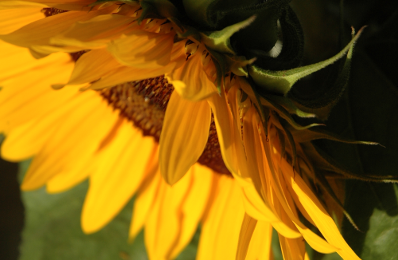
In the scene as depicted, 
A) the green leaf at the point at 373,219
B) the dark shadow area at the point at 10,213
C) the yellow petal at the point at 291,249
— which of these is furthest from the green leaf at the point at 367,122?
the dark shadow area at the point at 10,213

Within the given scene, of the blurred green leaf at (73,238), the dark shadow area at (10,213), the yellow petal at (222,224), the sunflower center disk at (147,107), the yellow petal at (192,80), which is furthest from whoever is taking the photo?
the dark shadow area at (10,213)

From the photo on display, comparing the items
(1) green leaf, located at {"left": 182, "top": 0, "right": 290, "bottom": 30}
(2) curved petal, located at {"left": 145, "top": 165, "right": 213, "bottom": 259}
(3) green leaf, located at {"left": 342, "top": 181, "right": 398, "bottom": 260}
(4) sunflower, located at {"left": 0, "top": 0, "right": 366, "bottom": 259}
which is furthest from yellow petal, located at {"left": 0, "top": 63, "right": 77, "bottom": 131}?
(3) green leaf, located at {"left": 342, "top": 181, "right": 398, "bottom": 260}

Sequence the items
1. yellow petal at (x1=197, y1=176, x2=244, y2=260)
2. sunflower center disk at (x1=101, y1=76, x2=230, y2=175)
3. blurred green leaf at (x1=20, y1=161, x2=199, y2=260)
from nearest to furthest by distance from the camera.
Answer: sunflower center disk at (x1=101, y1=76, x2=230, y2=175) → yellow petal at (x1=197, y1=176, x2=244, y2=260) → blurred green leaf at (x1=20, y1=161, x2=199, y2=260)

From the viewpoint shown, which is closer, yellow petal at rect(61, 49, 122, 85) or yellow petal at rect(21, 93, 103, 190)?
yellow petal at rect(61, 49, 122, 85)

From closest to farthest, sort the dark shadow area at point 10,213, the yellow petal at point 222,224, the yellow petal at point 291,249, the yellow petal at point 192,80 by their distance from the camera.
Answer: the yellow petal at point 192,80 < the yellow petal at point 291,249 < the yellow petal at point 222,224 < the dark shadow area at point 10,213

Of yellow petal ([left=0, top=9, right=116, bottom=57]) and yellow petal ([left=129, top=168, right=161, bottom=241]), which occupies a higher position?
yellow petal ([left=0, top=9, right=116, bottom=57])

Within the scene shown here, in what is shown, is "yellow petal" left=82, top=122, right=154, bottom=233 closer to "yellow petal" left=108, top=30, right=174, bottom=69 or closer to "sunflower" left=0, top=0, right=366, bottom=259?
"sunflower" left=0, top=0, right=366, bottom=259

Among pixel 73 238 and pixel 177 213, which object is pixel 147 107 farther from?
pixel 73 238

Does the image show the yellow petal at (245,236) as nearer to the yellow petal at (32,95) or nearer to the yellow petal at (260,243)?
the yellow petal at (260,243)
